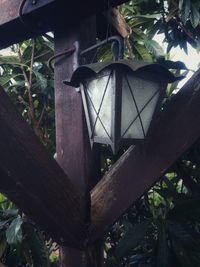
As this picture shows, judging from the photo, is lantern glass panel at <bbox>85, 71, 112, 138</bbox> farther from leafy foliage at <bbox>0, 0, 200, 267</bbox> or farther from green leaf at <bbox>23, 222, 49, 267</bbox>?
green leaf at <bbox>23, 222, 49, 267</bbox>

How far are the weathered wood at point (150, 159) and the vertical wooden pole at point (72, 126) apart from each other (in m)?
0.07

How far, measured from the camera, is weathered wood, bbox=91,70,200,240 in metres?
1.11

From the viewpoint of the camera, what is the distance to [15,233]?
4.88 feet

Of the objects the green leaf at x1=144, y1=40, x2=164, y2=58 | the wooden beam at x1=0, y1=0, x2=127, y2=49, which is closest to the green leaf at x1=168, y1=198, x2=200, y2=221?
the green leaf at x1=144, y1=40, x2=164, y2=58

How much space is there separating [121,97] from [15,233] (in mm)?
910

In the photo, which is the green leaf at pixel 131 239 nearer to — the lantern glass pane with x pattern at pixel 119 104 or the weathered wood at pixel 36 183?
the weathered wood at pixel 36 183

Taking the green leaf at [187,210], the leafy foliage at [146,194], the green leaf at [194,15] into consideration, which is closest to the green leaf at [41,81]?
the leafy foliage at [146,194]

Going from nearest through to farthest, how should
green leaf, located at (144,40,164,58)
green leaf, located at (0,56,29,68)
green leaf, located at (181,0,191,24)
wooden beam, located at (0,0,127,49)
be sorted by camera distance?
wooden beam, located at (0,0,127,49), green leaf, located at (181,0,191,24), green leaf, located at (144,40,164,58), green leaf, located at (0,56,29,68)

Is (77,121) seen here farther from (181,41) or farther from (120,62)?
(181,41)

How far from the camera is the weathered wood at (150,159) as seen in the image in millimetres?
1112

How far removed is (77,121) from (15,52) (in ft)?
3.02

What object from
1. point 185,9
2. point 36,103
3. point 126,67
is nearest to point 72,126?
point 126,67

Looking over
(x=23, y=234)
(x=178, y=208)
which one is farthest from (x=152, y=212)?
(x=23, y=234)

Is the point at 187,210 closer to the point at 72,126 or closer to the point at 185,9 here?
the point at 72,126
